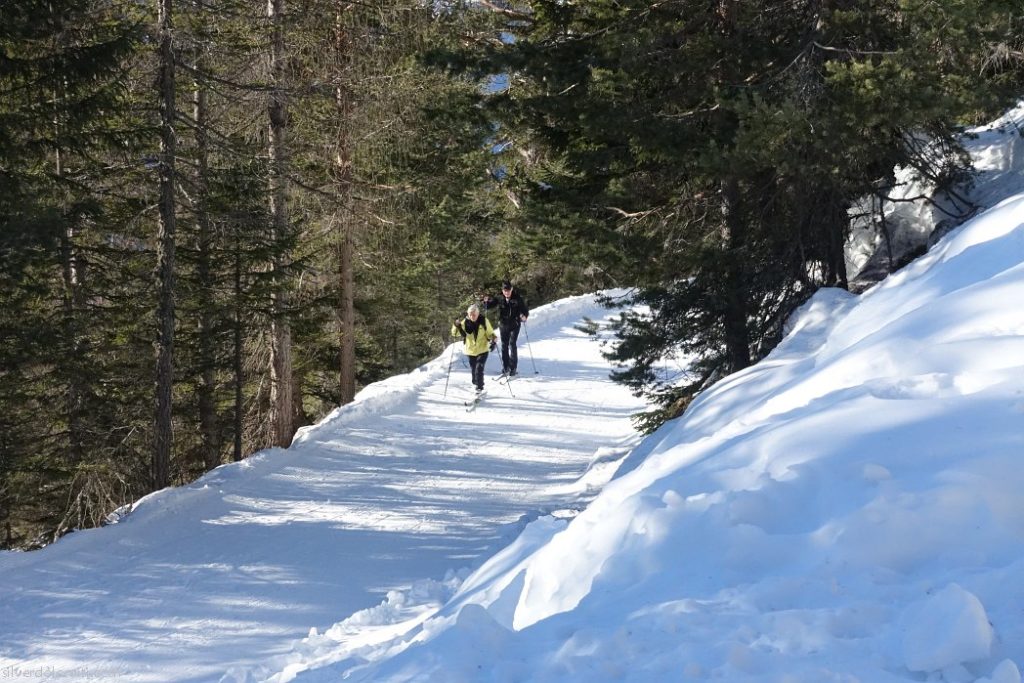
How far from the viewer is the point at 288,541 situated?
29.5ft

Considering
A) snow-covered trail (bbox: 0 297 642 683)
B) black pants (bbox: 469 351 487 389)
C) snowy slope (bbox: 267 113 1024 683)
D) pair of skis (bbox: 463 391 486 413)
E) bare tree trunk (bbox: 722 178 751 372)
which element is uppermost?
bare tree trunk (bbox: 722 178 751 372)

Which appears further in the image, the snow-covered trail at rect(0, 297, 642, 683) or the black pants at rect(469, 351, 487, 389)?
the black pants at rect(469, 351, 487, 389)

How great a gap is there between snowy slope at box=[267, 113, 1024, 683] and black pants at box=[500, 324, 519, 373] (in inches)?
477

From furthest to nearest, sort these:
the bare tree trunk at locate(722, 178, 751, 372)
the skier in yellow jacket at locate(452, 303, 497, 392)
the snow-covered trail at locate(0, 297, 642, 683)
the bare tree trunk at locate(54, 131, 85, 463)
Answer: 1. the skier in yellow jacket at locate(452, 303, 497, 392)
2. the bare tree trunk at locate(54, 131, 85, 463)
3. the bare tree trunk at locate(722, 178, 751, 372)
4. the snow-covered trail at locate(0, 297, 642, 683)

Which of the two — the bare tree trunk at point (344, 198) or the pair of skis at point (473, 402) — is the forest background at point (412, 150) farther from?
the pair of skis at point (473, 402)

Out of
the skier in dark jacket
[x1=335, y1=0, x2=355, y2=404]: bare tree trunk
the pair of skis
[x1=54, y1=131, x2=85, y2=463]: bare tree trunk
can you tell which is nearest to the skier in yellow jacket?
the pair of skis

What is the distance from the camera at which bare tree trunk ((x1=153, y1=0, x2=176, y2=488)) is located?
38.2 ft

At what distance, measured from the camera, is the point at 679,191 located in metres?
11.8

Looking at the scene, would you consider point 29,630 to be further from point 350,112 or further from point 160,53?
point 350,112

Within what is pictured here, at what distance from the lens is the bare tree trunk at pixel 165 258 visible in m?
11.7

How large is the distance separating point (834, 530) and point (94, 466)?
10.9 meters

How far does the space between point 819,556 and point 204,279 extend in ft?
47.3

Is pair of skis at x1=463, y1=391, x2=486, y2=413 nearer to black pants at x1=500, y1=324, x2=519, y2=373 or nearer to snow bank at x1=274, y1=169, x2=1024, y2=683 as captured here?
black pants at x1=500, y1=324, x2=519, y2=373

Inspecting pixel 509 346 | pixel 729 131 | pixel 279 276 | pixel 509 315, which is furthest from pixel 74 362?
pixel 729 131
